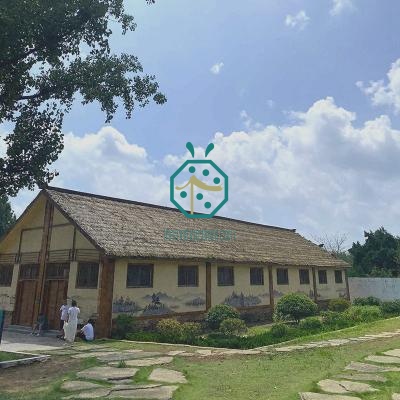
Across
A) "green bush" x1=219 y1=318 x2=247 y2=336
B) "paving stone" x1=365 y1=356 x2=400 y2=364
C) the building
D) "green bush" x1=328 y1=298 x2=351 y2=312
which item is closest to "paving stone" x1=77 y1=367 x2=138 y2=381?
"paving stone" x1=365 y1=356 x2=400 y2=364

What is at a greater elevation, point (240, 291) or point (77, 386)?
point (240, 291)

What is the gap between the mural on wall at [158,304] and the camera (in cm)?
1535

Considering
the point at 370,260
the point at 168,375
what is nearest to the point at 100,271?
the point at 168,375

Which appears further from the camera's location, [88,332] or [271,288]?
[271,288]

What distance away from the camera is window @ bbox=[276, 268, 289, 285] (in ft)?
77.9

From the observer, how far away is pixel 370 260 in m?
36.6

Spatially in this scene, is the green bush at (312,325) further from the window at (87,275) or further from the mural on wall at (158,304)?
the window at (87,275)

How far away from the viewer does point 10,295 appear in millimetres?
19125

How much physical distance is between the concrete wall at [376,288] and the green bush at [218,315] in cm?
1957

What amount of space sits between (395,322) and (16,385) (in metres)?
15.8

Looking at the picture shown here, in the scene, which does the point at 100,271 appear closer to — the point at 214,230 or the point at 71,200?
the point at 71,200

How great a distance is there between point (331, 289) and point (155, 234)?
54.1ft

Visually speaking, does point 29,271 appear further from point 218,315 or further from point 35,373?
point 35,373

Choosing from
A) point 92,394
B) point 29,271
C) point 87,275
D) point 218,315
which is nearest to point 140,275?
point 87,275
